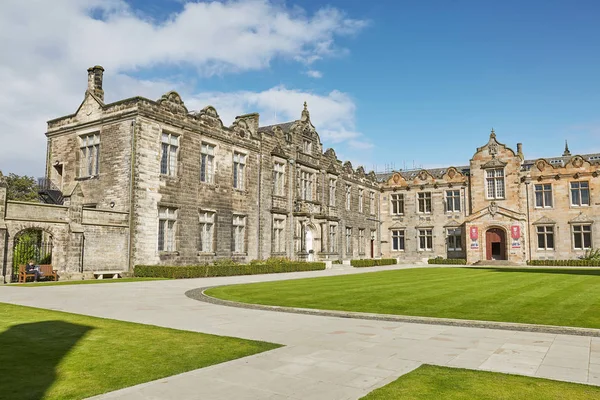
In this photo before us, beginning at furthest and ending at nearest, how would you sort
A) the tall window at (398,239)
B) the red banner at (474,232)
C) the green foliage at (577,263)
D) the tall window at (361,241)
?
the tall window at (398,239) → the tall window at (361,241) → the red banner at (474,232) → the green foliage at (577,263)

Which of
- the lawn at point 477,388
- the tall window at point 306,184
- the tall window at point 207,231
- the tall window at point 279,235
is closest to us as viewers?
the lawn at point 477,388

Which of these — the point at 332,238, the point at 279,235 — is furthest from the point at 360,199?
the point at 279,235

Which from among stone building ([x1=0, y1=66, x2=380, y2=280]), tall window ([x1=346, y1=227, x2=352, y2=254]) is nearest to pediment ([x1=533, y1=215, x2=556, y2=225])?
tall window ([x1=346, y1=227, x2=352, y2=254])

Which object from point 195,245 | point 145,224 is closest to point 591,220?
point 195,245

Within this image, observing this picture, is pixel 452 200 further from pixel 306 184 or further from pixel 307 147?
pixel 307 147

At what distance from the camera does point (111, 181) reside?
26.8 m

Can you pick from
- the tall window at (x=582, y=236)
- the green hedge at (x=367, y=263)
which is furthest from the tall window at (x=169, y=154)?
the tall window at (x=582, y=236)

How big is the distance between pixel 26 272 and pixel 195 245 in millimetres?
10172

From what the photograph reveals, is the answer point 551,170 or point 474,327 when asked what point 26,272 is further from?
point 551,170

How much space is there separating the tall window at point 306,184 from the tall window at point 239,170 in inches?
315

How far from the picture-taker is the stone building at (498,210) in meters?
46.1

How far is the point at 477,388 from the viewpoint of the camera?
5.40m

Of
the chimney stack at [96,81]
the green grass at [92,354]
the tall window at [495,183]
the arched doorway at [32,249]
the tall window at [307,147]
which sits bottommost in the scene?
the green grass at [92,354]

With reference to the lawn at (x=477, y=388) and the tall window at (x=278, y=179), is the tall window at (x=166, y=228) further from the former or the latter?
the lawn at (x=477, y=388)
